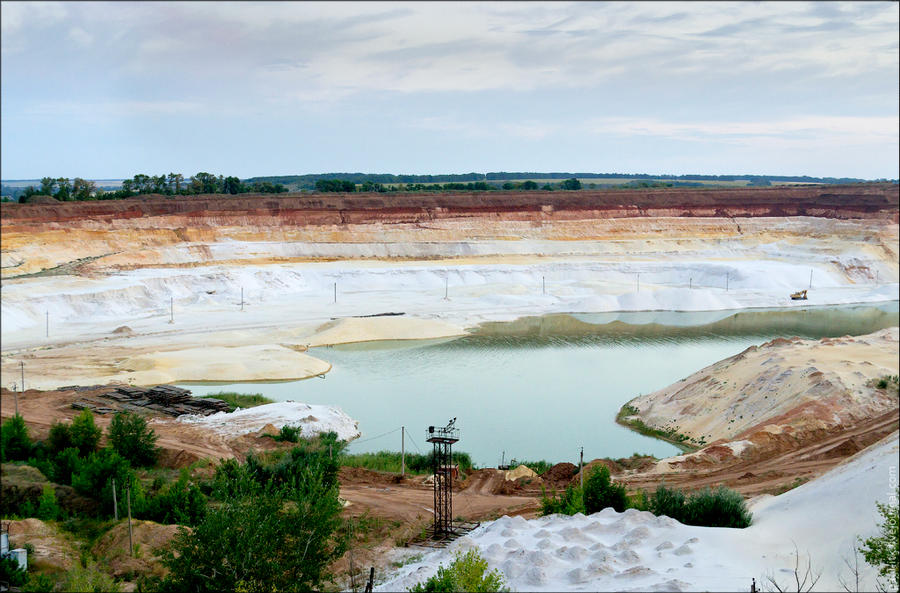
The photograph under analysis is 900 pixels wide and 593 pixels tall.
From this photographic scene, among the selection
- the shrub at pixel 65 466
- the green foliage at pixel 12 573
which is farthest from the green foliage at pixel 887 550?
the shrub at pixel 65 466

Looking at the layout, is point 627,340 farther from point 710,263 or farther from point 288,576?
point 288,576

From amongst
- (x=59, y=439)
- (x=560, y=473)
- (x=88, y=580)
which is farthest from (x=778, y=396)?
(x=59, y=439)

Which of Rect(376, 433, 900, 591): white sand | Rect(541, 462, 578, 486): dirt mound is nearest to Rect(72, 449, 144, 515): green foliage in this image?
Rect(376, 433, 900, 591): white sand

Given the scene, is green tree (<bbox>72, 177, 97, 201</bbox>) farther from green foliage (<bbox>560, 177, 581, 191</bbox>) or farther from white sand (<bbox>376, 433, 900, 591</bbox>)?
white sand (<bbox>376, 433, 900, 591</bbox>)

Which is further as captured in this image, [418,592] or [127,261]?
[127,261]

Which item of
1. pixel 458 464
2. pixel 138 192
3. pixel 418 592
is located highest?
pixel 138 192

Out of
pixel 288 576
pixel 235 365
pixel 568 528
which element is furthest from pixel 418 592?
pixel 235 365

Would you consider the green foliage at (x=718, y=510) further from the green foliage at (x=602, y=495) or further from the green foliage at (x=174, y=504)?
the green foliage at (x=174, y=504)

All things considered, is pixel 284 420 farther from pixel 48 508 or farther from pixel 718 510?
pixel 718 510
